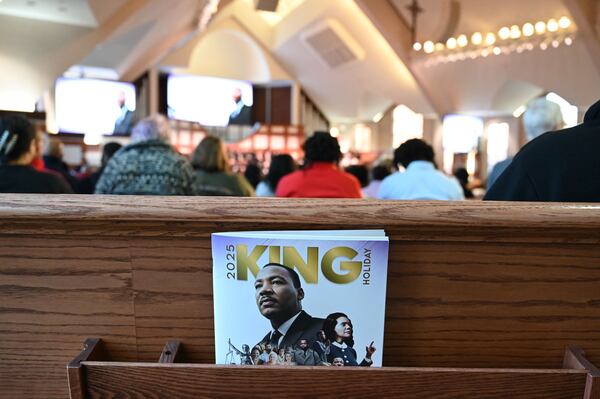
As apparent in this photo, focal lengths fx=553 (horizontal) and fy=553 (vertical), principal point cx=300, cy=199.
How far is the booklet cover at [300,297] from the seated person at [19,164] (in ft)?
5.84

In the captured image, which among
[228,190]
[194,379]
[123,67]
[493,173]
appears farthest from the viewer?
[123,67]

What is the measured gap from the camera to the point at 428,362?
82 cm

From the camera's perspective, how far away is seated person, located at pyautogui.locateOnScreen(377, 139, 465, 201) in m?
3.15

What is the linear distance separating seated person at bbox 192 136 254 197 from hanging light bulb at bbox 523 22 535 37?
7.91 metres

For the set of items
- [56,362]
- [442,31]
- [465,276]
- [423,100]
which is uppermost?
[442,31]

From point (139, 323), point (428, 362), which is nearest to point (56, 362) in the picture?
point (139, 323)

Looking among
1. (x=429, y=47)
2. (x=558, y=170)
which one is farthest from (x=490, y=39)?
(x=558, y=170)

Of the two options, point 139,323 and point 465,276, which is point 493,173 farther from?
point 139,323

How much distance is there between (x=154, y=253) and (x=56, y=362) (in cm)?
23

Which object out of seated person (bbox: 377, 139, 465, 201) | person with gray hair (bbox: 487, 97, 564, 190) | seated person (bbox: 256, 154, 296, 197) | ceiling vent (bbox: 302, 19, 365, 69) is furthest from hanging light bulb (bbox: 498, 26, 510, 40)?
person with gray hair (bbox: 487, 97, 564, 190)

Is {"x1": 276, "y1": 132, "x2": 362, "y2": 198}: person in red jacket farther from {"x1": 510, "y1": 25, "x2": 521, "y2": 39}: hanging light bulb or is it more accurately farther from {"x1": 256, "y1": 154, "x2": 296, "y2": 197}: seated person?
{"x1": 510, "y1": 25, "x2": 521, "y2": 39}: hanging light bulb

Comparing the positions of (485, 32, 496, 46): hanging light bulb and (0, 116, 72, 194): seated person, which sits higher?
(485, 32, 496, 46): hanging light bulb

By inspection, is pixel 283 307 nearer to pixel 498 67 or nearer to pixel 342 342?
pixel 342 342

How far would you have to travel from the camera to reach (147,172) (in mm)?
2660
